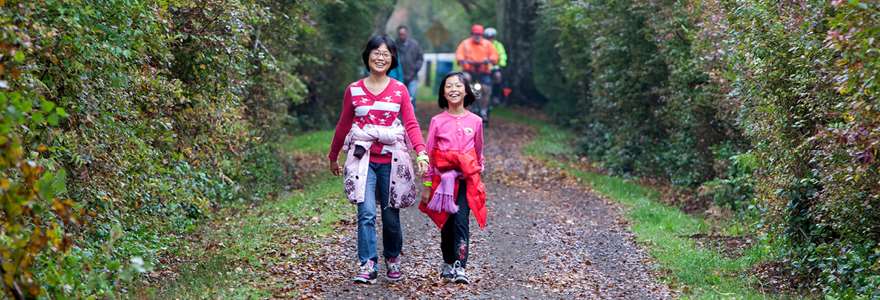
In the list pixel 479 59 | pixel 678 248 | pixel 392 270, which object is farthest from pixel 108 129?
pixel 479 59

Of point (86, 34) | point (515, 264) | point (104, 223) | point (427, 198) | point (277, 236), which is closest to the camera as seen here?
point (86, 34)

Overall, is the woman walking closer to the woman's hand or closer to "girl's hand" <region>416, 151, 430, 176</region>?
"girl's hand" <region>416, 151, 430, 176</region>

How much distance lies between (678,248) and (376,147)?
157 inches

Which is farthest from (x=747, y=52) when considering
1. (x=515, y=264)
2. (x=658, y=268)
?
(x=515, y=264)

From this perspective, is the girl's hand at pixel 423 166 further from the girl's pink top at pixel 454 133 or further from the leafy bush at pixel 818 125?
the leafy bush at pixel 818 125

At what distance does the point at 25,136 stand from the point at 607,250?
6.26 meters

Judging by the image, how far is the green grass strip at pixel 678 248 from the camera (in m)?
8.97

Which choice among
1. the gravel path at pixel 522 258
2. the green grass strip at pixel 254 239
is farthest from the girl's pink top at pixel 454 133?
the green grass strip at pixel 254 239

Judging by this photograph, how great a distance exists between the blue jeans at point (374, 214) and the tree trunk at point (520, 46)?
65.8 feet

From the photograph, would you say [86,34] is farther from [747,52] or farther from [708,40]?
[708,40]

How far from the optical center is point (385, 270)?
895 cm

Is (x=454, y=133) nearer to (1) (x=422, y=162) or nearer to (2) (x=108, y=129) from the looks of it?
(1) (x=422, y=162)

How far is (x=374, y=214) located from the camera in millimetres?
8125

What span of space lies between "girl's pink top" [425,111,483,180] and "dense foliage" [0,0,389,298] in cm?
204
